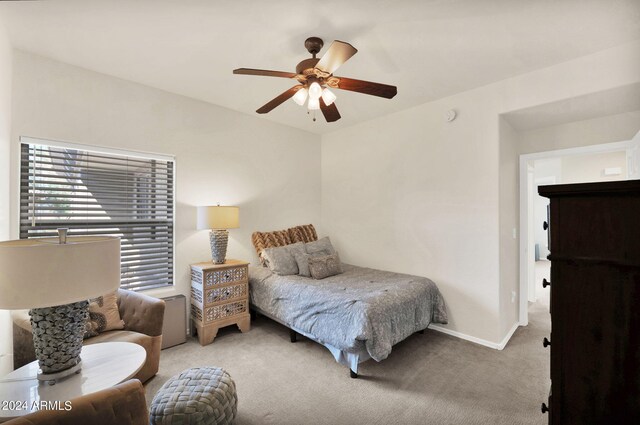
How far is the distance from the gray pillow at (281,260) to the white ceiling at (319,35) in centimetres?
201

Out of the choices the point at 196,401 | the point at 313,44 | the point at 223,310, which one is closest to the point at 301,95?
the point at 313,44

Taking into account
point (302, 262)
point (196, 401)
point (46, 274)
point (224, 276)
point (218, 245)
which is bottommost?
point (196, 401)

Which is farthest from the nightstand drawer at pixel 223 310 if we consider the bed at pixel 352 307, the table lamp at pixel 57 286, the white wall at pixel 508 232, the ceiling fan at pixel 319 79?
the white wall at pixel 508 232

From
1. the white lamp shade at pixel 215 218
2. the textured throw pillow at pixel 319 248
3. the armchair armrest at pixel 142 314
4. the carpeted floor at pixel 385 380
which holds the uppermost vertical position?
the white lamp shade at pixel 215 218

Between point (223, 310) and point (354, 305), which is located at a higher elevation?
point (354, 305)

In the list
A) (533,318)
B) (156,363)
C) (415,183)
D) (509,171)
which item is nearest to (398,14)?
(415,183)

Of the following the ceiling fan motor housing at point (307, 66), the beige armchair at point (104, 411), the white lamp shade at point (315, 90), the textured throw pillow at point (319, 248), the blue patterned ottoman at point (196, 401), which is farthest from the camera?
the textured throw pillow at point (319, 248)

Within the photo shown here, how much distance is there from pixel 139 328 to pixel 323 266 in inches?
77.9

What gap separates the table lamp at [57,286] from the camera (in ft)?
3.50

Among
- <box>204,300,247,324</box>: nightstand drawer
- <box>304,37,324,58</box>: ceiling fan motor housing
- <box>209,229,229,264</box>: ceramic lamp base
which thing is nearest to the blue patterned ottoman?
<box>204,300,247,324</box>: nightstand drawer

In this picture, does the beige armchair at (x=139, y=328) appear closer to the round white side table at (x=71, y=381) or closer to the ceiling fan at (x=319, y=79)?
the round white side table at (x=71, y=381)

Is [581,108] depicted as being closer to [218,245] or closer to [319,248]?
[319,248]

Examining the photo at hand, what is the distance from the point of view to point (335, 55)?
71.0 inches

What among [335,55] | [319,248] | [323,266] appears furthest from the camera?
[319,248]
